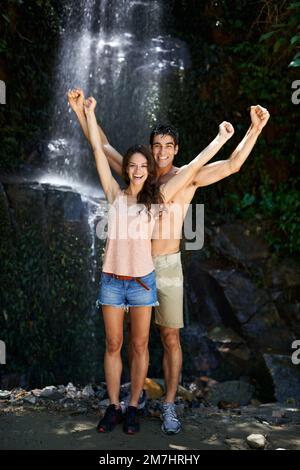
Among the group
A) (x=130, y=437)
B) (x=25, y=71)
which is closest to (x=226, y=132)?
(x=130, y=437)

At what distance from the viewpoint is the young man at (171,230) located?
3387 mm

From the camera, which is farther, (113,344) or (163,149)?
(163,149)

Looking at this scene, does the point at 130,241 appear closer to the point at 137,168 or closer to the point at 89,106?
the point at 137,168

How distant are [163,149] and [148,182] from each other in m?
0.31

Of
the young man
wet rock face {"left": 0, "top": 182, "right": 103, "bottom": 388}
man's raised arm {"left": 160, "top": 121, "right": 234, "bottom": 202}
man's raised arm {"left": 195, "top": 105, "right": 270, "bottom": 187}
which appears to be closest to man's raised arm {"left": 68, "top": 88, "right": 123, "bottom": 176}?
the young man

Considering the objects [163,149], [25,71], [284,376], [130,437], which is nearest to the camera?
[130,437]

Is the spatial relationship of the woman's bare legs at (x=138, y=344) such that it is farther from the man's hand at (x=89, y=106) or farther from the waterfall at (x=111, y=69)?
the waterfall at (x=111, y=69)

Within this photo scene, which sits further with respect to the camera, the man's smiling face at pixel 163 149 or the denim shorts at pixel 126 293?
the man's smiling face at pixel 163 149

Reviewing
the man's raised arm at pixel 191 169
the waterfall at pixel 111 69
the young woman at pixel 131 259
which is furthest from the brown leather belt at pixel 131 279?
the waterfall at pixel 111 69

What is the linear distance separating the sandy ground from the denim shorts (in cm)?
87

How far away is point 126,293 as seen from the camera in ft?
10.5

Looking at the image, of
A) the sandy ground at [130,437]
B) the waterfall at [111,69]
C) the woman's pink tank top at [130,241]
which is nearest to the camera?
the sandy ground at [130,437]

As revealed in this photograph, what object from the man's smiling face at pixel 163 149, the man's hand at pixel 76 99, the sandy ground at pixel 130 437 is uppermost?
the man's hand at pixel 76 99
